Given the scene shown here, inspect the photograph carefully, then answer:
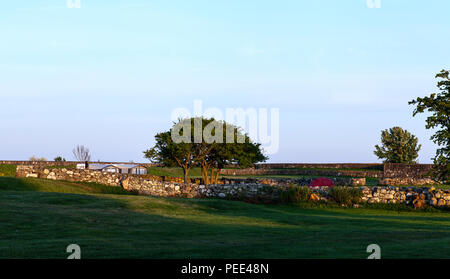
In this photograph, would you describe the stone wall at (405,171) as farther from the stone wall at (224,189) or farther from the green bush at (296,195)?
the green bush at (296,195)

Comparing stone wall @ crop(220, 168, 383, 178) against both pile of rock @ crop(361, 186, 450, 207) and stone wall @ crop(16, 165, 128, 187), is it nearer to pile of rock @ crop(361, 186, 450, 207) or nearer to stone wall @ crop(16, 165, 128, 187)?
stone wall @ crop(16, 165, 128, 187)

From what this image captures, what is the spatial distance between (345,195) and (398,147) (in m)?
63.7

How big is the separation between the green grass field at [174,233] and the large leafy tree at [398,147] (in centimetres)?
6483

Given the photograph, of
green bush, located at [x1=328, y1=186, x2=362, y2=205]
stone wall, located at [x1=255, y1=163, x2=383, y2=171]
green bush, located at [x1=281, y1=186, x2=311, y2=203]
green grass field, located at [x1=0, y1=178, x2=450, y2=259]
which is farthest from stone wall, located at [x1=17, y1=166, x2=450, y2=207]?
stone wall, located at [x1=255, y1=163, x2=383, y2=171]

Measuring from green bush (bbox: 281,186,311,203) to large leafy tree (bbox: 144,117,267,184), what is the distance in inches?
Result: 523

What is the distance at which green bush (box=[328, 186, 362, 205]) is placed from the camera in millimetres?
34781

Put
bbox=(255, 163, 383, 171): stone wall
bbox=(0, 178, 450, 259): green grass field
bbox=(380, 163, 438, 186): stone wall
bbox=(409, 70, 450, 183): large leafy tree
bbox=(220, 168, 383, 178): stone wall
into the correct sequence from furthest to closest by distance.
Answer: bbox=(255, 163, 383, 171): stone wall < bbox=(220, 168, 383, 178): stone wall < bbox=(380, 163, 438, 186): stone wall < bbox=(409, 70, 450, 183): large leafy tree < bbox=(0, 178, 450, 259): green grass field

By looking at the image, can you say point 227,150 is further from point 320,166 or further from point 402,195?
point 320,166

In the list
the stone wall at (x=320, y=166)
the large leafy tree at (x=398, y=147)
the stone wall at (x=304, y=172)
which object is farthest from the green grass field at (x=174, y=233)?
the large leafy tree at (x=398, y=147)

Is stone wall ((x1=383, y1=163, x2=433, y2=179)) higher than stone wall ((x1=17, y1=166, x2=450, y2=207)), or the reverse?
stone wall ((x1=383, y1=163, x2=433, y2=179))

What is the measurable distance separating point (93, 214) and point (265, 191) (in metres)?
16.8

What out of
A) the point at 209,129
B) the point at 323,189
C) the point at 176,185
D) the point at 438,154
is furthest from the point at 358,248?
the point at 209,129

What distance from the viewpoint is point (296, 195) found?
35.6 metres
